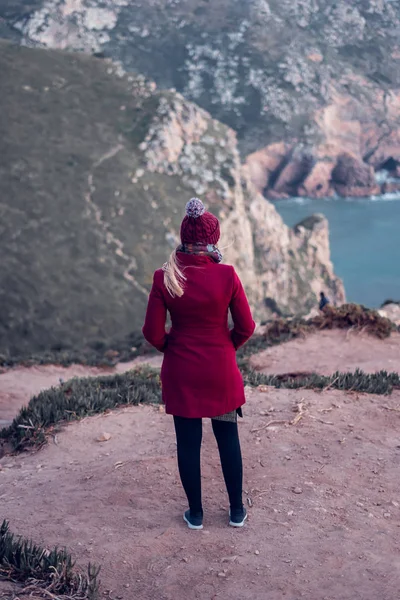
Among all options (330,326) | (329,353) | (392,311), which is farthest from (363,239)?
(329,353)

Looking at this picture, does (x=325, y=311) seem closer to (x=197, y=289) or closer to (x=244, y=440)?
(x=244, y=440)

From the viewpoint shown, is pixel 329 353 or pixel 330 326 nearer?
pixel 329 353

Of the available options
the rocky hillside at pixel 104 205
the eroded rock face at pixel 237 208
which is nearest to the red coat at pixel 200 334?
the rocky hillside at pixel 104 205

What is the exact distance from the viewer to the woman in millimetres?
4047

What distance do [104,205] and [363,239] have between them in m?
46.6

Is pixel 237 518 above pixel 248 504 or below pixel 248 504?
above

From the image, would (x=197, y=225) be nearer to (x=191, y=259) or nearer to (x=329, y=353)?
(x=191, y=259)

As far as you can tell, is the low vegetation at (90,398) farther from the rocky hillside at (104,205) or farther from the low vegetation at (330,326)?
the rocky hillside at (104,205)

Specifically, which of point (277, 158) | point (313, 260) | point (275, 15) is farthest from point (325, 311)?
point (275, 15)

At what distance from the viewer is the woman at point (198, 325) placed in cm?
405

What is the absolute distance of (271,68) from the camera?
82.7 m

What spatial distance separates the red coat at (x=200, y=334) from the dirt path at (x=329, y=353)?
267 inches

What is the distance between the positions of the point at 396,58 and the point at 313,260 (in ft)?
193

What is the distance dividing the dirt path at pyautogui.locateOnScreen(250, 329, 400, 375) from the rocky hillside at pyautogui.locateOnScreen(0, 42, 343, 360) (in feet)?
74.9
